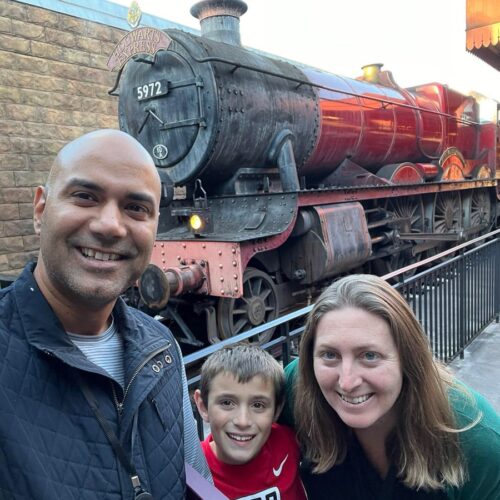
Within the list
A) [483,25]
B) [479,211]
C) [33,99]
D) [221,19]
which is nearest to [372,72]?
[483,25]

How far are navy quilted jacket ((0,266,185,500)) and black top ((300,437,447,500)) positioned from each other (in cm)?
61

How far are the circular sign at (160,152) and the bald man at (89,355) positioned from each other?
4002 millimetres

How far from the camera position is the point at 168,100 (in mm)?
4988

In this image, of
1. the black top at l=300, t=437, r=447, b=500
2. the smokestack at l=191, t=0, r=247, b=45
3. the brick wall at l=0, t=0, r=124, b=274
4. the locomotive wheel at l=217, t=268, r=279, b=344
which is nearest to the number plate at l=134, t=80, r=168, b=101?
the smokestack at l=191, t=0, r=247, b=45

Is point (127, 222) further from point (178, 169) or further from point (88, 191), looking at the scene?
point (178, 169)

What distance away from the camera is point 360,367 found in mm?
1473

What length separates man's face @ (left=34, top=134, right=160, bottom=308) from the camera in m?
1.13

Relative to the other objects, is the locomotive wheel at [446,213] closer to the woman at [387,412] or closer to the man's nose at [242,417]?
the woman at [387,412]

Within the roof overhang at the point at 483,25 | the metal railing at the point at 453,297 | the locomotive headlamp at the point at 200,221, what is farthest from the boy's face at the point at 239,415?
the roof overhang at the point at 483,25

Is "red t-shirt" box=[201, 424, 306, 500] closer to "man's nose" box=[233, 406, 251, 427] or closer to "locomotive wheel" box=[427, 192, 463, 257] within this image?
"man's nose" box=[233, 406, 251, 427]

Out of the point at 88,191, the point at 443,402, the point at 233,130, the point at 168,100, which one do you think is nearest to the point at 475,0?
the point at 233,130

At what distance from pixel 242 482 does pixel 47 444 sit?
2.99 ft

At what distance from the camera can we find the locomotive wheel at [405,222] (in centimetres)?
734

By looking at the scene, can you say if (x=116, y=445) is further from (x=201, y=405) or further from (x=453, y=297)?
(x=453, y=297)
